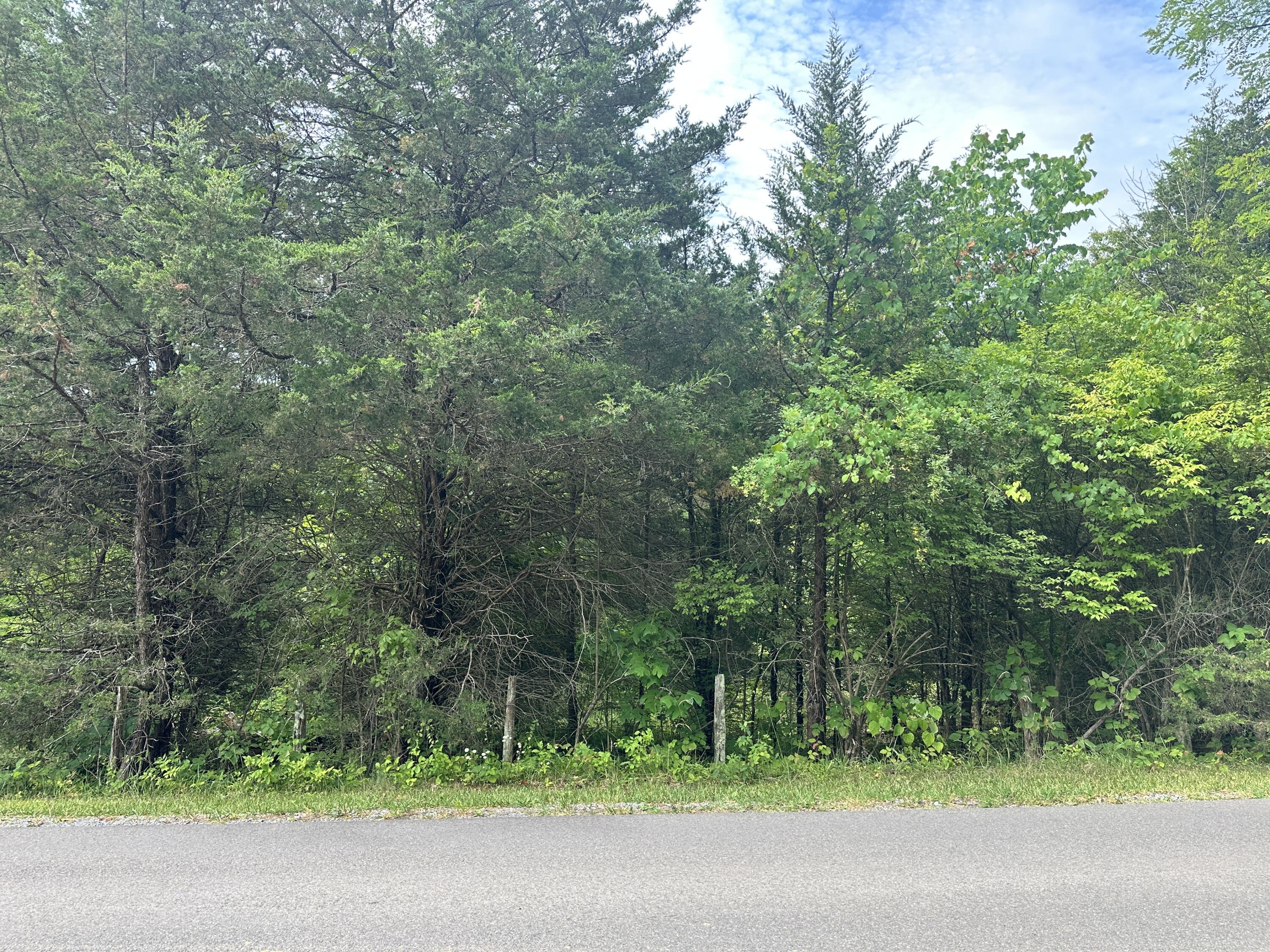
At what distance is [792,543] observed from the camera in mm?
10297

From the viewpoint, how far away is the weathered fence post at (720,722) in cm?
813

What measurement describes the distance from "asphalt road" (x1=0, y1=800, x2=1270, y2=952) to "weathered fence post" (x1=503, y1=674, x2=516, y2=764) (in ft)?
7.83

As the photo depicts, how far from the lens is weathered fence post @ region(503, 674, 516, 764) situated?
25.8 ft

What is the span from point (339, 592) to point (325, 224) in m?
5.31

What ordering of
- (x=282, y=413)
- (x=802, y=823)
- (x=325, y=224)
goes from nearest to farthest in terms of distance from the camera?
(x=802, y=823) → (x=282, y=413) → (x=325, y=224)

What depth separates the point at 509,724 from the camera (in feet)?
26.1

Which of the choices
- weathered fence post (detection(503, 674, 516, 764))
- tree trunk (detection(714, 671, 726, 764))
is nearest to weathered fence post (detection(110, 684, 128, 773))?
weathered fence post (detection(503, 674, 516, 764))

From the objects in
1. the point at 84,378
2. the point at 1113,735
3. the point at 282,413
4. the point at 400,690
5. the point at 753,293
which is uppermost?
the point at 753,293

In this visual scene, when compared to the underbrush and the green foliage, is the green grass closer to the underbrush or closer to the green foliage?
the underbrush

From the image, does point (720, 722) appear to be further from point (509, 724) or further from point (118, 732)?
point (118, 732)

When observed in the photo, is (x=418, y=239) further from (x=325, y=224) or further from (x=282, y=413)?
(x=282, y=413)

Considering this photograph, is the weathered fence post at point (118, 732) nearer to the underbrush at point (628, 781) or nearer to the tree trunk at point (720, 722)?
the underbrush at point (628, 781)

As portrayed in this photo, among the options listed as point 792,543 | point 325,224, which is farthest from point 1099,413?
point 325,224

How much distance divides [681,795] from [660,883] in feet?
6.72
